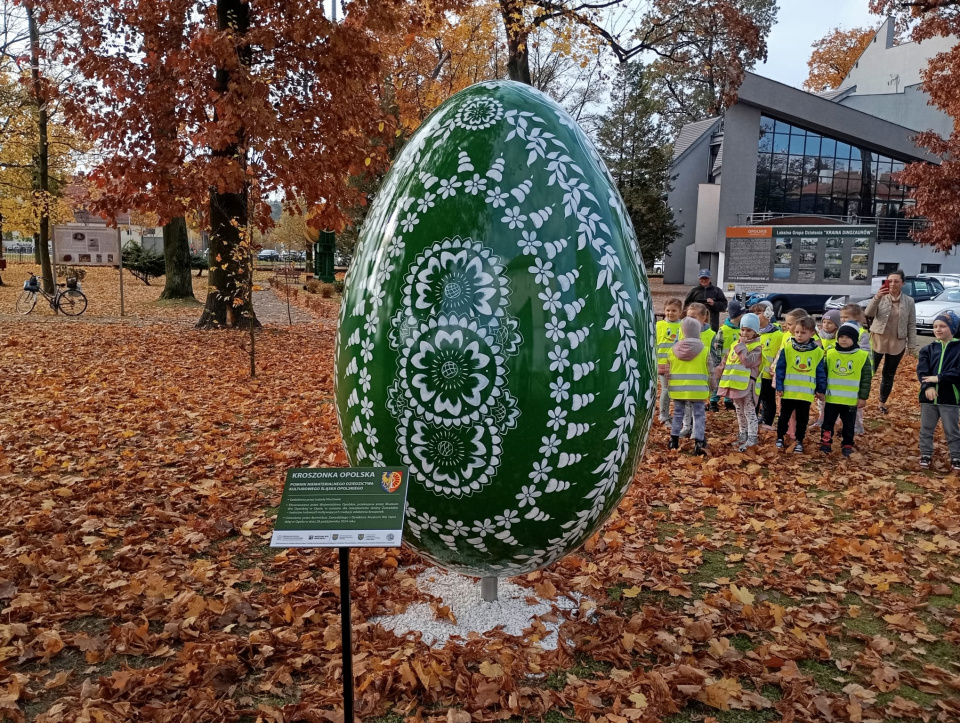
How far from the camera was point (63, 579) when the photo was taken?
14.3 feet

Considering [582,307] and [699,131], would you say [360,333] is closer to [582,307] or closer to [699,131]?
[582,307]

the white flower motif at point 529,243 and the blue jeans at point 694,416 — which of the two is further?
the blue jeans at point 694,416

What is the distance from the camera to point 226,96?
1250 centimetres

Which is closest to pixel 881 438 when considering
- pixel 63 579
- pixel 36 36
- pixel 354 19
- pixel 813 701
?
pixel 813 701

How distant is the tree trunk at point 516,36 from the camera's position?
46.7 ft

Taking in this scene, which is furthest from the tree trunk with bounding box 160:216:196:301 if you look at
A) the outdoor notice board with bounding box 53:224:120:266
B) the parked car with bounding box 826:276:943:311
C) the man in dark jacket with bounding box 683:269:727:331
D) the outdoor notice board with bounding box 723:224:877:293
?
the parked car with bounding box 826:276:943:311

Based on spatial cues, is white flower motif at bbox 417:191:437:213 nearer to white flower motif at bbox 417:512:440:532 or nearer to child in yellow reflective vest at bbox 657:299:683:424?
white flower motif at bbox 417:512:440:532

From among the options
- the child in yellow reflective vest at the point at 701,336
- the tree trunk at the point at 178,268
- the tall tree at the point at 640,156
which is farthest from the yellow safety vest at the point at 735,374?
the tall tree at the point at 640,156

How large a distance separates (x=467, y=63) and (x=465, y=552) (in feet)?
72.1

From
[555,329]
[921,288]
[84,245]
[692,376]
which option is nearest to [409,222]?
[555,329]

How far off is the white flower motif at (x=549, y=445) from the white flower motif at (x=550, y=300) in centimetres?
56

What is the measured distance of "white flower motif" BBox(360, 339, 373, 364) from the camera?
3.29m

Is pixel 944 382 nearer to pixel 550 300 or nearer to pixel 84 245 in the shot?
pixel 550 300

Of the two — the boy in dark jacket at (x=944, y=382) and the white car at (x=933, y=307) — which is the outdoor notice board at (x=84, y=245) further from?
the white car at (x=933, y=307)
